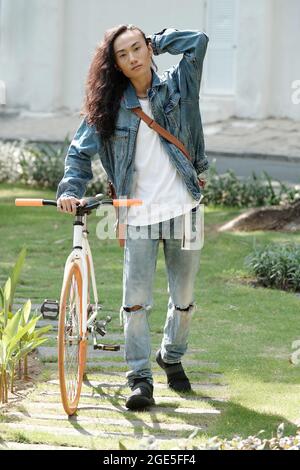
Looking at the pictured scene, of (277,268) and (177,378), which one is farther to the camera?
(277,268)

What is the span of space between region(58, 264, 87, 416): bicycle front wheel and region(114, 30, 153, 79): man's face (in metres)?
A: 0.98

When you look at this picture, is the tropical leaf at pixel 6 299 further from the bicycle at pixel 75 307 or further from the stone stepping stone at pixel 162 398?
the stone stepping stone at pixel 162 398

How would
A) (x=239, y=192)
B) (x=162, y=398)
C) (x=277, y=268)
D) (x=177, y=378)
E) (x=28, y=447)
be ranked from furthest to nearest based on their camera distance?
(x=239, y=192)
(x=277, y=268)
(x=177, y=378)
(x=162, y=398)
(x=28, y=447)

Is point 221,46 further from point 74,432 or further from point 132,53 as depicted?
point 74,432

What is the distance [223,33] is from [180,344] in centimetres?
1605

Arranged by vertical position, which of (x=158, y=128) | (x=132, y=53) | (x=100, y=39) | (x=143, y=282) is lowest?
(x=100, y=39)

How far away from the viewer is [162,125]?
5.97 metres

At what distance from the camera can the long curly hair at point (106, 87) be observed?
593cm

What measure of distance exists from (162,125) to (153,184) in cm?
29

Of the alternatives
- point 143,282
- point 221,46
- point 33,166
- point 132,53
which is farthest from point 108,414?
point 221,46

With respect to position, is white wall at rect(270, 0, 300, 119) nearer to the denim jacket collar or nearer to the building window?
the building window

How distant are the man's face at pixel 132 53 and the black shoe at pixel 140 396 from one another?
1.49m

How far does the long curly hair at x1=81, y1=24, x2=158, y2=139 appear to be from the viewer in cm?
593

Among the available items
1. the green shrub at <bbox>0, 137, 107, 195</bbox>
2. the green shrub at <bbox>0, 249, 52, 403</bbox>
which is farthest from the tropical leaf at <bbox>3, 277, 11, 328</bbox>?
the green shrub at <bbox>0, 137, 107, 195</bbox>
